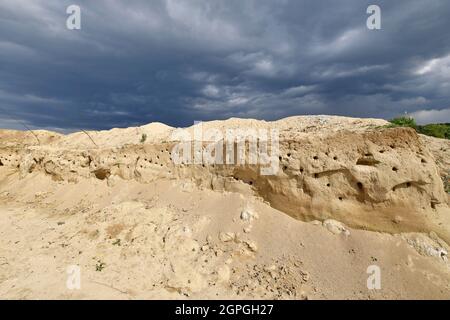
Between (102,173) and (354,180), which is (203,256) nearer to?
(354,180)

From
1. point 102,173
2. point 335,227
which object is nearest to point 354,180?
point 335,227

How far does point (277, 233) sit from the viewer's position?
6.46m

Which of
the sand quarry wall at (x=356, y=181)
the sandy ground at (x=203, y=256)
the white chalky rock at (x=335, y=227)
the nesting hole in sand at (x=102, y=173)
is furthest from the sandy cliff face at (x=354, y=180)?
the nesting hole in sand at (x=102, y=173)

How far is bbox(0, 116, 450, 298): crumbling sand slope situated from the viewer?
550cm

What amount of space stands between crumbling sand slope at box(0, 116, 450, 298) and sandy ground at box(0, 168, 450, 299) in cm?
2

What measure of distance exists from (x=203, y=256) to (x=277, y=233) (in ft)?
5.64

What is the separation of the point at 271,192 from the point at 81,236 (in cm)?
519

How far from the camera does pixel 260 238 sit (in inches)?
254

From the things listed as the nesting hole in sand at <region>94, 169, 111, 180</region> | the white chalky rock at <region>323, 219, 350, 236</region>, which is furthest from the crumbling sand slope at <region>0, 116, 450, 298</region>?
the nesting hole in sand at <region>94, 169, 111, 180</region>

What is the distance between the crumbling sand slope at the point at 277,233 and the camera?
18.0ft

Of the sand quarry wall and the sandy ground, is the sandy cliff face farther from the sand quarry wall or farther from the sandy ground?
the sandy ground

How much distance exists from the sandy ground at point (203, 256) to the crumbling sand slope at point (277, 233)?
0.02m

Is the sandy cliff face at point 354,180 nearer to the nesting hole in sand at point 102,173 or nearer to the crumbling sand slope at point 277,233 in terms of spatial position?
the crumbling sand slope at point 277,233

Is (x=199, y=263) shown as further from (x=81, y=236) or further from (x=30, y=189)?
(x=30, y=189)
